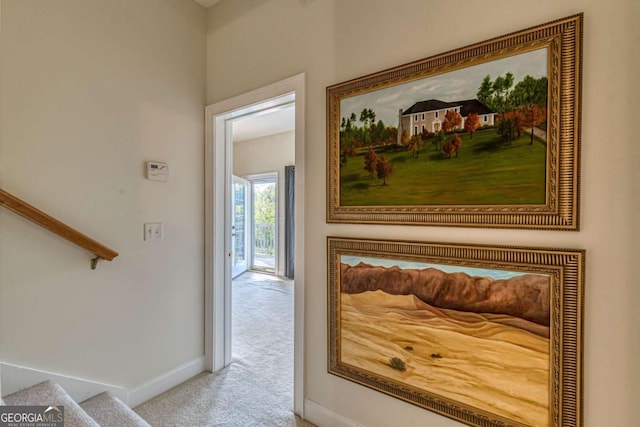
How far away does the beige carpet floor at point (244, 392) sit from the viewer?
1.89 m

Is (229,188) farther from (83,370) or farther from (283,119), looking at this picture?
(283,119)

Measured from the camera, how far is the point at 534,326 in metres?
1.18

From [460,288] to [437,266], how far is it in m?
0.13

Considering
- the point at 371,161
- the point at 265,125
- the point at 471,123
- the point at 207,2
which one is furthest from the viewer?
the point at 265,125

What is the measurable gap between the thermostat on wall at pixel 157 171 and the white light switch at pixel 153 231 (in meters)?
0.32

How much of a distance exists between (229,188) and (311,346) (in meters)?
1.41

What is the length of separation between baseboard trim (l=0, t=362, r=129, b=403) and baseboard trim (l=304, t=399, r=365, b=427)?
118cm

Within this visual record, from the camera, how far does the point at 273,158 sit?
19.7ft

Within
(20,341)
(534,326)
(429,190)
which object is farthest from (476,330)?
(20,341)

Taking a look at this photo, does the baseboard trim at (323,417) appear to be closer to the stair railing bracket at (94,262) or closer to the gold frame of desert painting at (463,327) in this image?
the gold frame of desert painting at (463,327)

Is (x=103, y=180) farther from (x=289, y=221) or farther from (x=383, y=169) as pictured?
(x=289, y=221)

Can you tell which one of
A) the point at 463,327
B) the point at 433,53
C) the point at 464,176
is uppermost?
the point at 433,53

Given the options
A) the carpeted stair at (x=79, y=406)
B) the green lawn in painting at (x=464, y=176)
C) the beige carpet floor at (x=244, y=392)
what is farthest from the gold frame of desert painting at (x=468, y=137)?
the carpeted stair at (x=79, y=406)

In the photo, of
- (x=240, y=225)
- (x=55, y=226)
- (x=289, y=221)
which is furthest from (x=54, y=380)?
(x=240, y=225)
